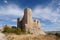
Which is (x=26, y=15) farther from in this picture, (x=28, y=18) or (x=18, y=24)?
(x=18, y=24)

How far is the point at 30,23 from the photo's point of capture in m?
52.6

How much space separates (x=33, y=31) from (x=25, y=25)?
3.89 m

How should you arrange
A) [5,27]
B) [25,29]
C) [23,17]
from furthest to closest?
[23,17] → [25,29] → [5,27]

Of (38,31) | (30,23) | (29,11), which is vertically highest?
(29,11)

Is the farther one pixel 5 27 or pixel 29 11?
pixel 29 11

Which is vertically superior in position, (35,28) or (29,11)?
(29,11)

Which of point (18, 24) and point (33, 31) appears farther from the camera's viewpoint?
point (18, 24)

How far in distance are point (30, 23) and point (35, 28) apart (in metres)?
3.09

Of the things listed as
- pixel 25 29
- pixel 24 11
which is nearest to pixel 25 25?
pixel 25 29

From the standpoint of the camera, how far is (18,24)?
56.2 metres

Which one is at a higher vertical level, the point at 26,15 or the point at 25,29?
the point at 26,15

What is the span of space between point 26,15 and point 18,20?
5628 mm

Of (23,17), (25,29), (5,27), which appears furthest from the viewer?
(23,17)

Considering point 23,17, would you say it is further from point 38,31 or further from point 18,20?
point 38,31
